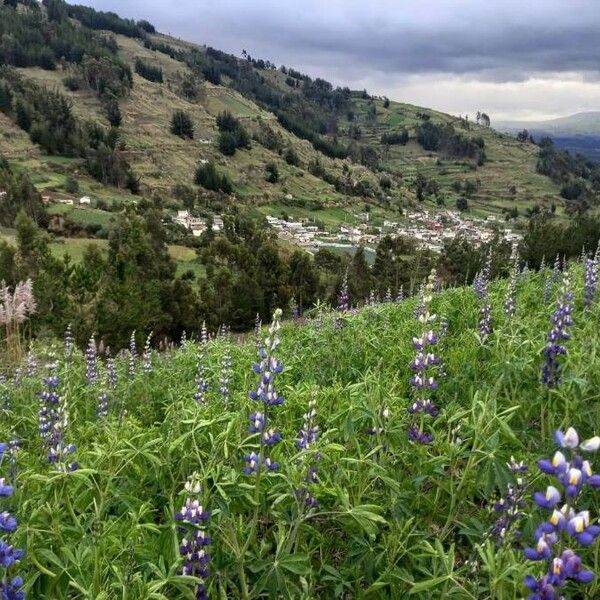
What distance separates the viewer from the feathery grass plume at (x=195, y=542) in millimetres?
2861

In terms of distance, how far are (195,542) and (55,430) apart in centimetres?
185

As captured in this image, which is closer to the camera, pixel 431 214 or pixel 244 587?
pixel 244 587

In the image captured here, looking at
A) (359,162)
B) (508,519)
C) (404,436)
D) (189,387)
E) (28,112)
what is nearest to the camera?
(508,519)

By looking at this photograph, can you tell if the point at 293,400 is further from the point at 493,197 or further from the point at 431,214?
the point at 493,197

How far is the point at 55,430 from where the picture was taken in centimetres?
421

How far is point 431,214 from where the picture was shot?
500ft

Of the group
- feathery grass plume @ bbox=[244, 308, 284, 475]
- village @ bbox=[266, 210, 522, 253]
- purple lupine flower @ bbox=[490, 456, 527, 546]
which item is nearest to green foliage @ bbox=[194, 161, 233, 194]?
village @ bbox=[266, 210, 522, 253]

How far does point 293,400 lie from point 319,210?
134 meters

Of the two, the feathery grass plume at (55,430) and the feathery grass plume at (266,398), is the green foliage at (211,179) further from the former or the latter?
the feathery grass plume at (266,398)

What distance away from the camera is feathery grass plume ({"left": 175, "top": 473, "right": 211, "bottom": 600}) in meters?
2.86

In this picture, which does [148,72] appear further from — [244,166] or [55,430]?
[55,430]

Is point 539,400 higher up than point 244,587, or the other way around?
point 539,400

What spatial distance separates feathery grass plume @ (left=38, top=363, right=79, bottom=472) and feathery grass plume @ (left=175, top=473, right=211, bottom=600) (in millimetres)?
904

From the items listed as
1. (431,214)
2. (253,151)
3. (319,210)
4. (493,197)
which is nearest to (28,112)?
(253,151)
